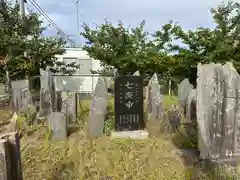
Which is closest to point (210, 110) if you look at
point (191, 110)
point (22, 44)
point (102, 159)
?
point (102, 159)

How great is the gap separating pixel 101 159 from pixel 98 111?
6.76 ft

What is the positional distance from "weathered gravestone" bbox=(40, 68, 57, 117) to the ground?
2241 mm

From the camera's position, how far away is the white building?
2089 cm

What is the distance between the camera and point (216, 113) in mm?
5438

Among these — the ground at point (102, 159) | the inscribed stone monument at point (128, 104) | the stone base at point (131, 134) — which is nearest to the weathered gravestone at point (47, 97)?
the ground at point (102, 159)

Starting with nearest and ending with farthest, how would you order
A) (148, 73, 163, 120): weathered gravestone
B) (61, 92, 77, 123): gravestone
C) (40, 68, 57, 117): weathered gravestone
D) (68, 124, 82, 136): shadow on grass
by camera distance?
(68, 124, 82, 136): shadow on grass < (61, 92, 77, 123): gravestone < (148, 73, 163, 120): weathered gravestone < (40, 68, 57, 117): weathered gravestone

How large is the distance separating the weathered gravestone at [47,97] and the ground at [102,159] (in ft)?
7.35

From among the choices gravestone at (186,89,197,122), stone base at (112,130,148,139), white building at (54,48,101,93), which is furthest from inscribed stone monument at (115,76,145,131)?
white building at (54,48,101,93)

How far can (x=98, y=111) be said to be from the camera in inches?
309

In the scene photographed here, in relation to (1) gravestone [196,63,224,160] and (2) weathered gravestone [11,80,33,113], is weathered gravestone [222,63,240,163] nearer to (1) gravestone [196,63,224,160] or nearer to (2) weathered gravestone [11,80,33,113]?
(1) gravestone [196,63,224,160]

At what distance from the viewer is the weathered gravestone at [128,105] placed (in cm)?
766

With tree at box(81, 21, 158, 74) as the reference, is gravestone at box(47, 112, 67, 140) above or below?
below

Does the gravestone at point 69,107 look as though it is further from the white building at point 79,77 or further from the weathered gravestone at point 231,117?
the white building at point 79,77

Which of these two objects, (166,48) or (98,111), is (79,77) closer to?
(166,48)
